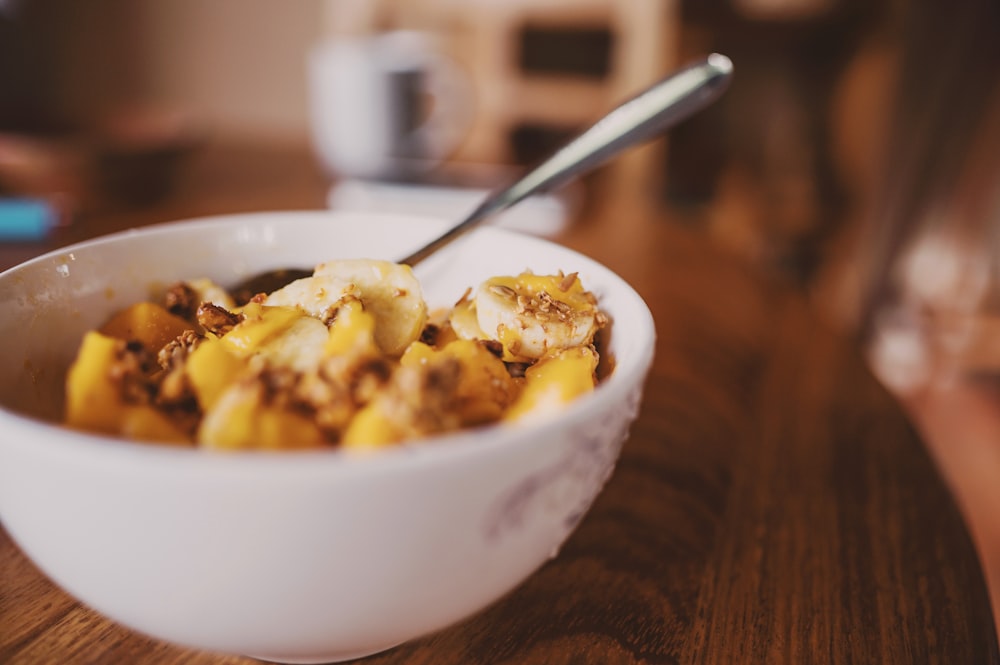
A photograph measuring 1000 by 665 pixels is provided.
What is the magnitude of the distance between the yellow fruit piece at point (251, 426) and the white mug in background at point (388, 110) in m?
1.15

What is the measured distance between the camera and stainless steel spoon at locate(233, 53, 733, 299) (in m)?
0.58

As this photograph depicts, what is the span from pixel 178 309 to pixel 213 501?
0.31 m

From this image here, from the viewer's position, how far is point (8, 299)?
447 mm

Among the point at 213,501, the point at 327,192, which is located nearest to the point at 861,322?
the point at 327,192

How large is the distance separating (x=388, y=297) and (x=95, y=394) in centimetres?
20

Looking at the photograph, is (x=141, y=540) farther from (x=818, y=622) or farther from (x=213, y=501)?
(x=818, y=622)

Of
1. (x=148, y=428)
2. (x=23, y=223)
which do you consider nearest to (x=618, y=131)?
(x=148, y=428)

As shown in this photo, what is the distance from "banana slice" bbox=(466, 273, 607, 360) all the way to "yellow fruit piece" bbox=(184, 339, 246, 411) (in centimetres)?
17

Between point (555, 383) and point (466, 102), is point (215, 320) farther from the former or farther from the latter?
point (466, 102)

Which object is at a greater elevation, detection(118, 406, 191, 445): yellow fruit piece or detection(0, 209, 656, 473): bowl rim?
detection(0, 209, 656, 473): bowl rim

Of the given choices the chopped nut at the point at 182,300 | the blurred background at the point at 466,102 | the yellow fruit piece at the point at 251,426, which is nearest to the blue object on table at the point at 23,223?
the blurred background at the point at 466,102

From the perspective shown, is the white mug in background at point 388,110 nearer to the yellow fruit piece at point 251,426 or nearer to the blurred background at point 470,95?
the blurred background at point 470,95

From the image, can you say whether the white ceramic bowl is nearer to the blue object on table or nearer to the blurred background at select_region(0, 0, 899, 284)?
the blue object on table

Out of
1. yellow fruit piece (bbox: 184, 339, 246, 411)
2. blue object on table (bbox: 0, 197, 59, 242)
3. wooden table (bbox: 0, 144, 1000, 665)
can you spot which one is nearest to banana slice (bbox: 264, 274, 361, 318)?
yellow fruit piece (bbox: 184, 339, 246, 411)
